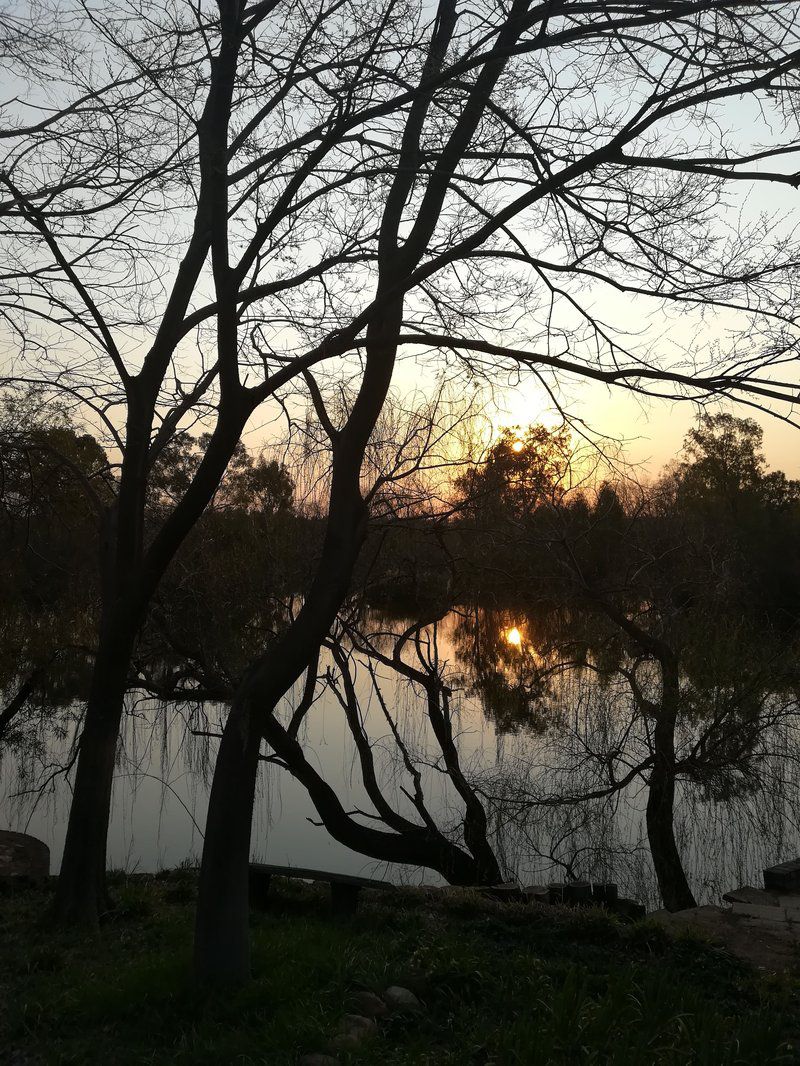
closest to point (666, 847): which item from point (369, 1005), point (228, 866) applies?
point (369, 1005)

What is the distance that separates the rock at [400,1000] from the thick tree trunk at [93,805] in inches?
101

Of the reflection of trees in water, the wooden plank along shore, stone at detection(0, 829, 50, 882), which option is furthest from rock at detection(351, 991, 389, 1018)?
the reflection of trees in water

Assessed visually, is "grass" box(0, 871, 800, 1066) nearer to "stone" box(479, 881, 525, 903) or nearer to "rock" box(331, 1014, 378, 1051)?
"rock" box(331, 1014, 378, 1051)

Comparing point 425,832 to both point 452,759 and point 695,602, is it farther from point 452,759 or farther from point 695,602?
point 695,602

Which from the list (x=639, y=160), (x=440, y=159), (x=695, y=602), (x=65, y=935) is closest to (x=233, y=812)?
(x=65, y=935)

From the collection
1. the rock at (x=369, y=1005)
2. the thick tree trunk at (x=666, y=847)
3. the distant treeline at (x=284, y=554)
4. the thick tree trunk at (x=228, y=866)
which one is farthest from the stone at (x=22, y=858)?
the thick tree trunk at (x=666, y=847)

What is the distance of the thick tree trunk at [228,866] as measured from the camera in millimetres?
4574

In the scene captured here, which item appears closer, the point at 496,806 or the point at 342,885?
the point at 342,885

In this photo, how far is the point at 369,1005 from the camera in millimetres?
4215

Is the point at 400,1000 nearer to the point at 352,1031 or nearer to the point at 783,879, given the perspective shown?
the point at 352,1031

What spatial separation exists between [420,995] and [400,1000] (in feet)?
0.55

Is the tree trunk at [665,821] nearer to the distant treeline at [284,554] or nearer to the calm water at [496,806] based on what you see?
the calm water at [496,806]

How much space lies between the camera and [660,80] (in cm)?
456

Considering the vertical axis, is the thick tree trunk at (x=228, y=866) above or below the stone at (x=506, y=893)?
above
